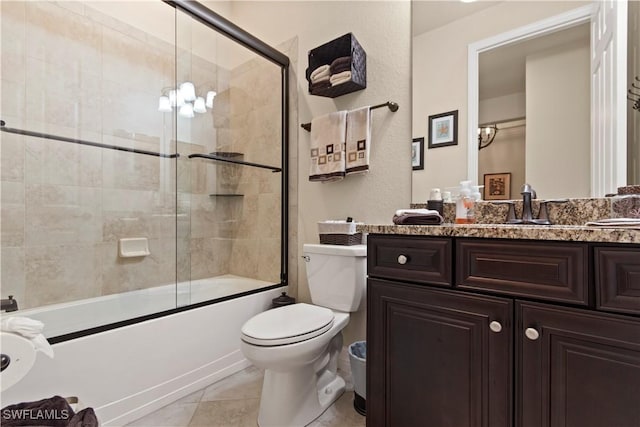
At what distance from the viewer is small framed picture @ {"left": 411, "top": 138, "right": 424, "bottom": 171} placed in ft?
5.42

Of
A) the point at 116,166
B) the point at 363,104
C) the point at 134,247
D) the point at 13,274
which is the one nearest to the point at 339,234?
the point at 363,104

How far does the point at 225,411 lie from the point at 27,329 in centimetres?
111

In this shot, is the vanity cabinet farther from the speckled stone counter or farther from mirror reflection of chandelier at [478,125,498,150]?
mirror reflection of chandelier at [478,125,498,150]

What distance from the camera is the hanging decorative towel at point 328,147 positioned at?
187cm

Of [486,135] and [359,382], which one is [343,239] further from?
[486,135]

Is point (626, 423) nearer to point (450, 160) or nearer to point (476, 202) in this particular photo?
point (476, 202)

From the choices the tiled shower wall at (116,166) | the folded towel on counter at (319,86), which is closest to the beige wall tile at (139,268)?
the tiled shower wall at (116,166)

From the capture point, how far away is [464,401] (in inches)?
36.3

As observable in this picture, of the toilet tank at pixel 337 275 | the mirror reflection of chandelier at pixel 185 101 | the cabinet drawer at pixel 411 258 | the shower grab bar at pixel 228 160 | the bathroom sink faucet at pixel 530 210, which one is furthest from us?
the shower grab bar at pixel 228 160

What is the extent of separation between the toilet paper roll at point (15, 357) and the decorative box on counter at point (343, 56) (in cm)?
168

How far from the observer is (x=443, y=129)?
5.16 feet

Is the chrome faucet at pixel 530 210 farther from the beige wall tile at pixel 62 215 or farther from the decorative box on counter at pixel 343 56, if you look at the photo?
the beige wall tile at pixel 62 215

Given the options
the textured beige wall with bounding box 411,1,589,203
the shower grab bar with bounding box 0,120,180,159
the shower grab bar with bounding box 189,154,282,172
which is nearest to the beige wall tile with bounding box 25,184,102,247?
the shower grab bar with bounding box 0,120,180,159

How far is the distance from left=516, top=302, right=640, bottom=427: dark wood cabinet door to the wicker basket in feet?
3.07
